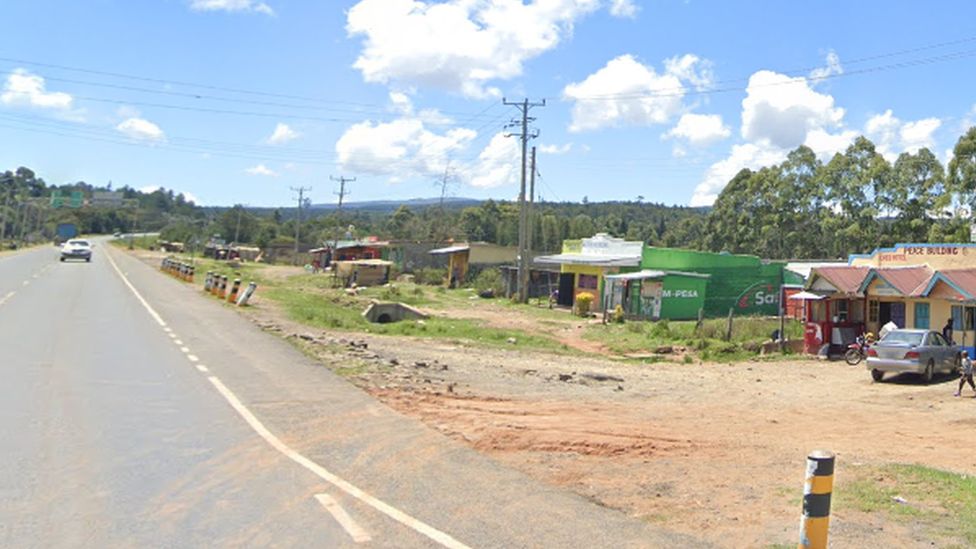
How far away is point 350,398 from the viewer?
13461 millimetres

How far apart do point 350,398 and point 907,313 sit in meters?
21.7

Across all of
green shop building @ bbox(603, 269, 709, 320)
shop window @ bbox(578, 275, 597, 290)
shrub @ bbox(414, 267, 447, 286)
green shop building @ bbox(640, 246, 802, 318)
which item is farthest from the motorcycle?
shrub @ bbox(414, 267, 447, 286)

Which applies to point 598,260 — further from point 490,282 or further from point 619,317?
point 490,282

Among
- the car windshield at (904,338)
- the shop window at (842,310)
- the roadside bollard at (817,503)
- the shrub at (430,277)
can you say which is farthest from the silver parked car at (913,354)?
the shrub at (430,277)

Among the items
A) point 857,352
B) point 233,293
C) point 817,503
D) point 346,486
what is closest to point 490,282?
point 233,293

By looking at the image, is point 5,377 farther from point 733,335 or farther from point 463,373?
point 733,335

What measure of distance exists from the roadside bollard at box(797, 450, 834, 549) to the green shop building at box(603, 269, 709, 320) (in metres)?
38.3

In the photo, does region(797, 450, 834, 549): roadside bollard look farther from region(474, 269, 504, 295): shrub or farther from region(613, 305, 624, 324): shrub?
region(474, 269, 504, 295): shrub

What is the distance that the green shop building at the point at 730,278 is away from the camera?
45469mm

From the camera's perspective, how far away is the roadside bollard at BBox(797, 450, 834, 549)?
571cm

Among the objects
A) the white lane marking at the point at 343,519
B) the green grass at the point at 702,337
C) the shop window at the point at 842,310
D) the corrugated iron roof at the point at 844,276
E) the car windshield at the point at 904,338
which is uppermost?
the corrugated iron roof at the point at 844,276

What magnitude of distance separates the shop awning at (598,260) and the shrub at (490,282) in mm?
5803

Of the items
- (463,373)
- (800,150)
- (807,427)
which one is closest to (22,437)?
(463,373)

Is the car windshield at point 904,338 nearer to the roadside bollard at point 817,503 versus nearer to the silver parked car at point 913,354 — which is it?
the silver parked car at point 913,354
